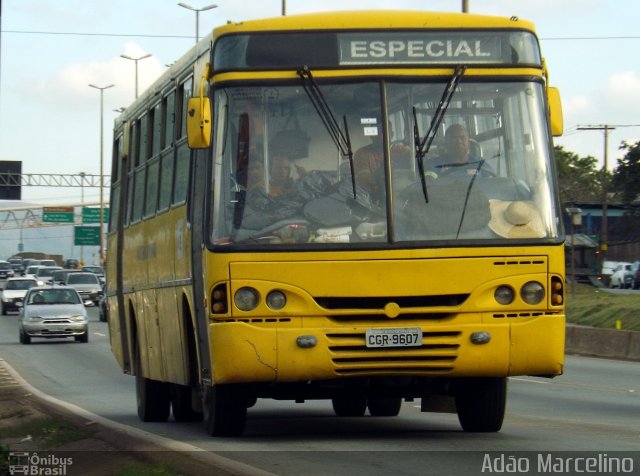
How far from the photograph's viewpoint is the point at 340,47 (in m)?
11.1

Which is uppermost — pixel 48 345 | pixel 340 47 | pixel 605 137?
pixel 605 137

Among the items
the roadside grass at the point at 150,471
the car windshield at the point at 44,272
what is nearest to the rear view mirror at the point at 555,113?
the roadside grass at the point at 150,471

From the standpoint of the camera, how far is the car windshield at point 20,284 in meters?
63.5

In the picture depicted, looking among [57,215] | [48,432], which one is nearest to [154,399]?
[48,432]

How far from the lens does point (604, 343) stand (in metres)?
30.1

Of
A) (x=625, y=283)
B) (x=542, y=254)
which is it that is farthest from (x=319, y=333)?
(x=625, y=283)

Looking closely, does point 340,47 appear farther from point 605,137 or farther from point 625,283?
point 605,137

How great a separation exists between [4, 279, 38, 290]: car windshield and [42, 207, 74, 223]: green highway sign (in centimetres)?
5552

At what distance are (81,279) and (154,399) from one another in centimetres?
5347

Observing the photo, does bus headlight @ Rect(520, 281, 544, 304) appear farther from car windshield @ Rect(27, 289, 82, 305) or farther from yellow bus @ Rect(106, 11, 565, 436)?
car windshield @ Rect(27, 289, 82, 305)

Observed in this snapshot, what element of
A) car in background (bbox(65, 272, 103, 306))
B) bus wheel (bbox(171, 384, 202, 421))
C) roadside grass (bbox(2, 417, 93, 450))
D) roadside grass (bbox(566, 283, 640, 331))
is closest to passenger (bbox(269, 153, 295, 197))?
roadside grass (bbox(2, 417, 93, 450))

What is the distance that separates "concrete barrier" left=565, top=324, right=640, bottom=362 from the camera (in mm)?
28886

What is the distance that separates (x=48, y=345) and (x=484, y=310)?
31.9 m

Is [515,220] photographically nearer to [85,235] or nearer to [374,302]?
[374,302]
